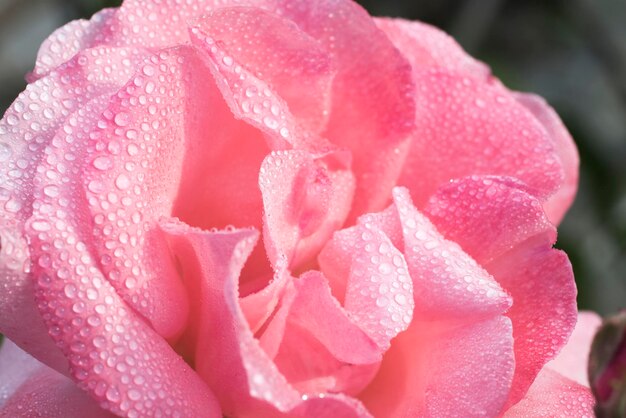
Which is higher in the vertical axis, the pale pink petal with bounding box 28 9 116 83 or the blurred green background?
the pale pink petal with bounding box 28 9 116 83

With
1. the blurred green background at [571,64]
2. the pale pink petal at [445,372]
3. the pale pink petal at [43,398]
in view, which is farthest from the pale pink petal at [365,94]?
the blurred green background at [571,64]

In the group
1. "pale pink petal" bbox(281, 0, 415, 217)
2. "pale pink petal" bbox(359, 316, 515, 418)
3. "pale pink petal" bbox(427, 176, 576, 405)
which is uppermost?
"pale pink petal" bbox(281, 0, 415, 217)

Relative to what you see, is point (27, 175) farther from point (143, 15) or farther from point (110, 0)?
point (110, 0)

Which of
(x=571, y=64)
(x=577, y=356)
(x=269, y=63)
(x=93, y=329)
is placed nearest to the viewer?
(x=93, y=329)

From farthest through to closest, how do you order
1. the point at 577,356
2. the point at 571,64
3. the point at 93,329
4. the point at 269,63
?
the point at 571,64
the point at 577,356
the point at 269,63
the point at 93,329

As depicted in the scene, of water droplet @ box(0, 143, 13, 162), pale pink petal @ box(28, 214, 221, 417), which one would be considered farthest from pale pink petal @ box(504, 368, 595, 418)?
water droplet @ box(0, 143, 13, 162)

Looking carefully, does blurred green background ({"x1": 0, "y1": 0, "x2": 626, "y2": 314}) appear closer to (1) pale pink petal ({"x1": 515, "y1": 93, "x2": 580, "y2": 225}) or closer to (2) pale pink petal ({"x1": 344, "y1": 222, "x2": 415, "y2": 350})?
(1) pale pink petal ({"x1": 515, "y1": 93, "x2": 580, "y2": 225})

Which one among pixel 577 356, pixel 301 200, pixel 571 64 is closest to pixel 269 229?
pixel 301 200

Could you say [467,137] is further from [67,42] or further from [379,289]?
[67,42]
